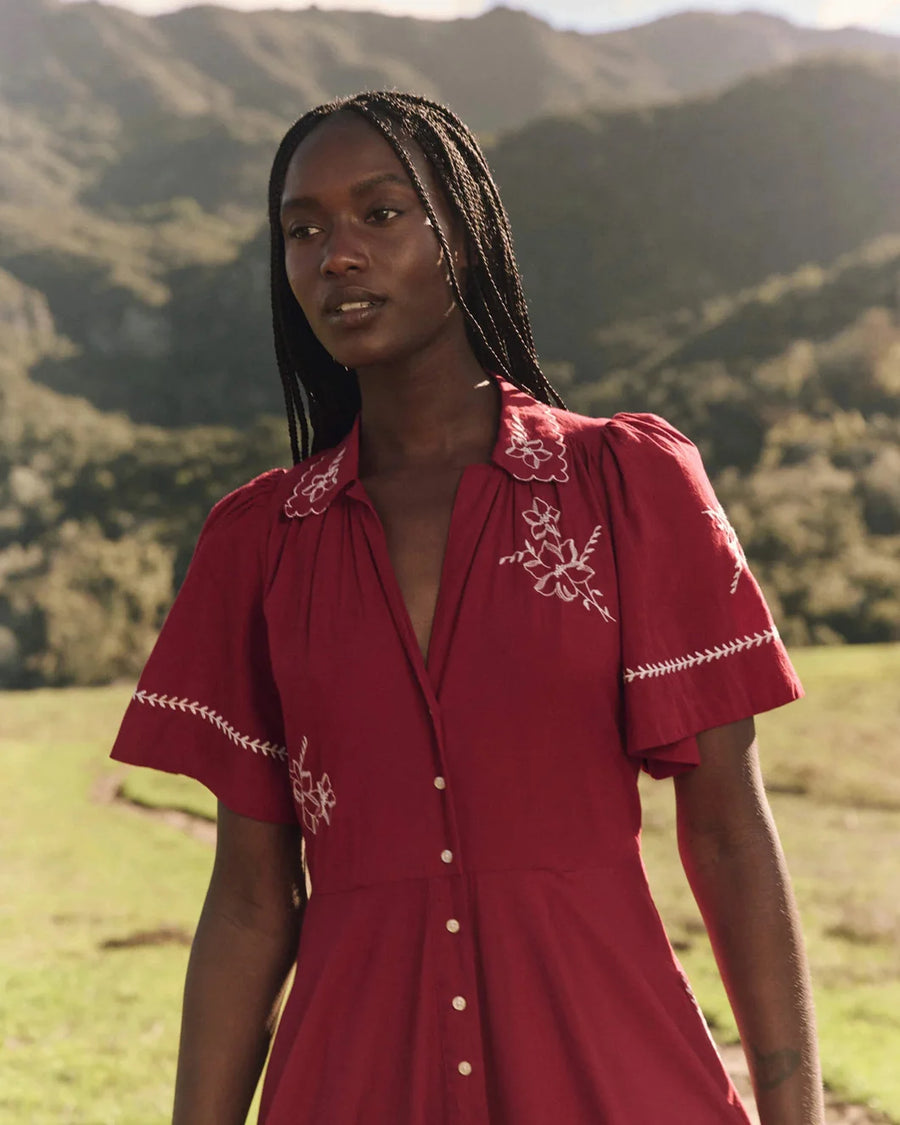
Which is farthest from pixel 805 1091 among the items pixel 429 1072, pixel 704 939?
pixel 704 939

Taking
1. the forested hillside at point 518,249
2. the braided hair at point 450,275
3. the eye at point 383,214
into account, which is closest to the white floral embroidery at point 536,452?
the braided hair at point 450,275

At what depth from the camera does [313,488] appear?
1468 millimetres

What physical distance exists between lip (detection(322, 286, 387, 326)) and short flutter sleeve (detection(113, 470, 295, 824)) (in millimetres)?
229

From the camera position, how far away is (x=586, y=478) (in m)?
1.37

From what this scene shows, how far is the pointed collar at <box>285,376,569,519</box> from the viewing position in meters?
1.38

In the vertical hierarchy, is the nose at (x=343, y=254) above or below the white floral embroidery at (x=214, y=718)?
above

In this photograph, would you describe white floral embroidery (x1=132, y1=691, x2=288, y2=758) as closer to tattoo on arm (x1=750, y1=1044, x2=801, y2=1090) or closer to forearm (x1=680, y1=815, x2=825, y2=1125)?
forearm (x1=680, y1=815, x2=825, y2=1125)

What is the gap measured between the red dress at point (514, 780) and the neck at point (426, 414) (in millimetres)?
89

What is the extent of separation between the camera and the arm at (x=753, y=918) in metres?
1.25

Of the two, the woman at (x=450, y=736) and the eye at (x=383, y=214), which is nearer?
the woman at (x=450, y=736)

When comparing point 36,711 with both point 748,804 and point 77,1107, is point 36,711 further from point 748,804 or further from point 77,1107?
point 748,804

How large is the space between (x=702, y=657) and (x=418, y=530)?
0.31 meters

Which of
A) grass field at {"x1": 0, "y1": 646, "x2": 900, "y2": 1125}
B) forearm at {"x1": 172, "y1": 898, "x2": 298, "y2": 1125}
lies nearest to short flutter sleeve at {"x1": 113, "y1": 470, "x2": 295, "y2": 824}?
forearm at {"x1": 172, "y1": 898, "x2": 298, "y2": 1125}

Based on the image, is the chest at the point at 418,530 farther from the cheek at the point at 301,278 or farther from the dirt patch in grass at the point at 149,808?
the dirt patch in grass at the point at 149,808
